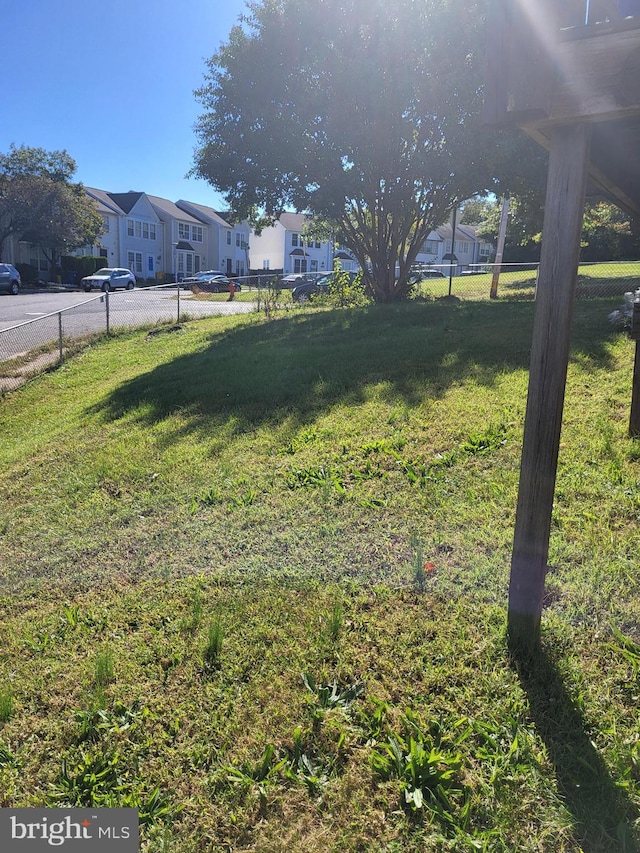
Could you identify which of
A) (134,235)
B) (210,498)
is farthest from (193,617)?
(134,235)

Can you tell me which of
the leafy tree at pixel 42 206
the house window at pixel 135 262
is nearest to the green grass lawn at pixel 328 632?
the leafy tree at pixel 42 206

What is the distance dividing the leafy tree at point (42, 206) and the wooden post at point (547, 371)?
1659 inches

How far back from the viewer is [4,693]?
276 cm

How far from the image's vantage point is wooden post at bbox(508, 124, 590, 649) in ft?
7.68

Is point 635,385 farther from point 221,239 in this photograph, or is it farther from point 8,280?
point 221,239

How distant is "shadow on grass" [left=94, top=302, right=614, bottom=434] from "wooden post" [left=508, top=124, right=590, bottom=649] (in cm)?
332

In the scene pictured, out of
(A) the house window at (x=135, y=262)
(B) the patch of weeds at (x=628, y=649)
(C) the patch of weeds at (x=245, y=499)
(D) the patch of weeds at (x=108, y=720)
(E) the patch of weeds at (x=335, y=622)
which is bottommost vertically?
(D) the patch of weeds at (x=108, y=720)

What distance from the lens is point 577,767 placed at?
7.16 ft

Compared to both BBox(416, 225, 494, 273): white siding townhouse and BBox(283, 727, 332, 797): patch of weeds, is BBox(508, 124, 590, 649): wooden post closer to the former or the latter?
BBox(283, 727, 332, 797): patch of weeds

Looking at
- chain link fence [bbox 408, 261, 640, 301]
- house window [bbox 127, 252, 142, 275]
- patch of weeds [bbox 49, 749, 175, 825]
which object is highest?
house window [bbox 127, 252, 142, 275]

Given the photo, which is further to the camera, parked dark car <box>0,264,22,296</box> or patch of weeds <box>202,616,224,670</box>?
parked dark car <box>0,264,22,296</box>

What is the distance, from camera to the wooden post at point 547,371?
2340 mm

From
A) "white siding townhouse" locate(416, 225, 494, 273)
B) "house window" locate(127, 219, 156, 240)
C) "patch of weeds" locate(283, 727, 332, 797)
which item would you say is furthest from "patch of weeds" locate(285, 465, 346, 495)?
"white siding townhouse" locate(416, 225, 494, 273)

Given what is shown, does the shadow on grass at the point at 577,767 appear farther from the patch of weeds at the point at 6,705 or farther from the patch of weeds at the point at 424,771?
the patch of weeds at the point at 6,705
